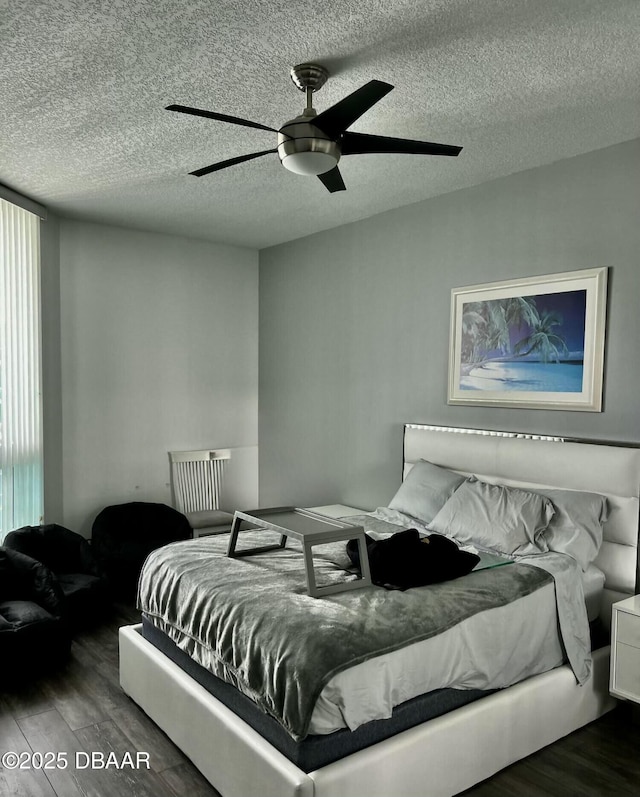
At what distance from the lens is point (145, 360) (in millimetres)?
5402

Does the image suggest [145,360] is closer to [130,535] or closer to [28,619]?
[130,535]

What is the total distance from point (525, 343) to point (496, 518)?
1.11m

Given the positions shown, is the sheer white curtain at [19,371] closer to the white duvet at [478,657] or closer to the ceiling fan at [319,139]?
the ceiling fan at [319,139]

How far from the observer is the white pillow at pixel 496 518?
318cm

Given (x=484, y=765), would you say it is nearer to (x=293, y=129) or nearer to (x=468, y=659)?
(x=468, y=659)

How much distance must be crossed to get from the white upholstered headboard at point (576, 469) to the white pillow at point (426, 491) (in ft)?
0.48

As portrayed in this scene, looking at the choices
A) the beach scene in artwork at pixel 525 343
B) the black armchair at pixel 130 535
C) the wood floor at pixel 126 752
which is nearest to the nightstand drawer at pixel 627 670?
the wood floor at pixel 126 752

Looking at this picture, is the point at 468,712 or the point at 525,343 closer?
the point at 468,712

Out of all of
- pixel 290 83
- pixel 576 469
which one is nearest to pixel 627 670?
pixel 576 469

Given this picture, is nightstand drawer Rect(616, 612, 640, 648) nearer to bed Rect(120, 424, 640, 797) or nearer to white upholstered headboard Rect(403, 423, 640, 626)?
bed Rect(120, 424, 640, 797)

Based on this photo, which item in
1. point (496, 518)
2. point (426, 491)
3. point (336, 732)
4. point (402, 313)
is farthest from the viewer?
point (402, 313)

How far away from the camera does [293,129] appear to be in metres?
2.41

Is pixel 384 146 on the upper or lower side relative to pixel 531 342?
upper

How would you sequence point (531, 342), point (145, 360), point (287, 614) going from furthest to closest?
point (145, 360)
point (531, 342)
point (287, 614)
